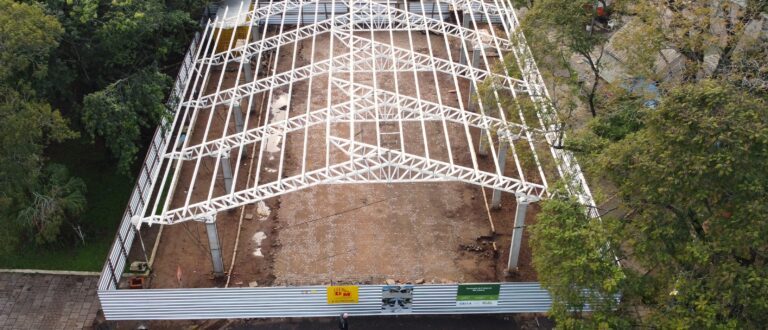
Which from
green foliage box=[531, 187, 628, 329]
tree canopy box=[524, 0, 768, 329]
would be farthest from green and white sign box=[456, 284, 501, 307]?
green foliage box=[531, 187, 628, 329]

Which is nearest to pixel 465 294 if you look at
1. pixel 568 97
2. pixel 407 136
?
pixel 568 97

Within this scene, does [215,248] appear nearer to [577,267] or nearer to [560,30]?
[577,267]

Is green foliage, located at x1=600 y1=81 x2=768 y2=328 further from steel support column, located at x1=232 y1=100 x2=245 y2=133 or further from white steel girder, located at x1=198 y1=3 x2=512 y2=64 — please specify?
steel support column, located at x1=232 y1=100 x2=245 y2=133

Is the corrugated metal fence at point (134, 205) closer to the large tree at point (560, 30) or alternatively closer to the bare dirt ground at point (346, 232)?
the bare dirt ground at point (346, 232)

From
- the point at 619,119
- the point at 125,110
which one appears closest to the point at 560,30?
the point at 619,119

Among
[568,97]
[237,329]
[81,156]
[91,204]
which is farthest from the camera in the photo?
[81,156]

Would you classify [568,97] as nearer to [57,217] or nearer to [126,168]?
[126,168]
